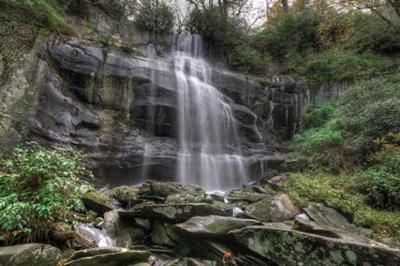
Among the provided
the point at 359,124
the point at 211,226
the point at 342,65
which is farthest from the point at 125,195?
the point at 342,65

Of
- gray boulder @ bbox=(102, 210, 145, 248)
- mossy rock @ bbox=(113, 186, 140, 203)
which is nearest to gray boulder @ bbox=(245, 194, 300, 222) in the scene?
gray boulder @ bbox=(102, 210, 145, 248)

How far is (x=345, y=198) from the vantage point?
6.46 meters

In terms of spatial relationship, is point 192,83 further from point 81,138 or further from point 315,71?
point 315,71

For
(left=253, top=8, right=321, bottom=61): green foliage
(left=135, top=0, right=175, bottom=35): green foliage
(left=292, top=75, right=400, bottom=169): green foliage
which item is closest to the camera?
(left=292, top=75, right=400, bottom=169): green foliage

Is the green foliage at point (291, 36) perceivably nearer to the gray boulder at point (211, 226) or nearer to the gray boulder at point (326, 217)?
the gray boulder at point (326, 217)

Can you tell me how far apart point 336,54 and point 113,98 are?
12100 mm

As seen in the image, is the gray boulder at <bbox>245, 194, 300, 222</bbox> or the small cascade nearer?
the gray boulder at <bbox>245, 194, 300, 222</bbox>

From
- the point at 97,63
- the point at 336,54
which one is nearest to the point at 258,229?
the point at 97,63

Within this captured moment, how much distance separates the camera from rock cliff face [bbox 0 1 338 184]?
7.70m

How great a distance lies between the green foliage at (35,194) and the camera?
10.3ft

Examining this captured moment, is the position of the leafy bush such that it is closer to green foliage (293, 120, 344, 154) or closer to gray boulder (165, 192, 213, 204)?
green foliage (293, 120, 344, 154)

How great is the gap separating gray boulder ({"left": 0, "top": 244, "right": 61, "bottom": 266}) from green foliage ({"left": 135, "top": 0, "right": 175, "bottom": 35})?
1360cm

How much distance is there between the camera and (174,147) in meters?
10.5

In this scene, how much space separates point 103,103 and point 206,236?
701cm
